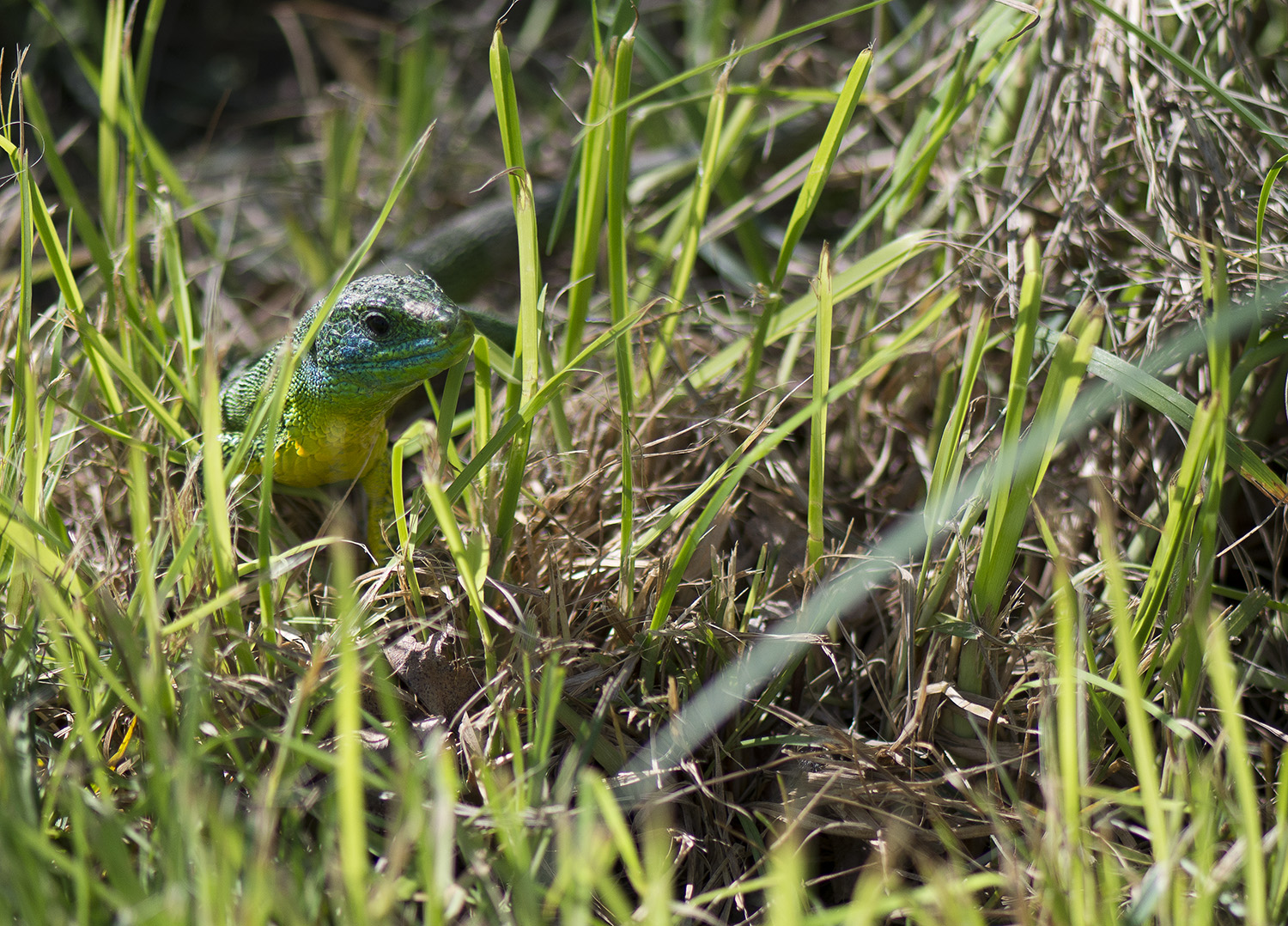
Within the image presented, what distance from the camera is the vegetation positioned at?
3.85 feet

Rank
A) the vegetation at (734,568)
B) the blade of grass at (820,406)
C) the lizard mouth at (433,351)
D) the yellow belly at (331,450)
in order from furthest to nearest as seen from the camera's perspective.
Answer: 1. the yellow belly at (331,450)
2. the lizard mouth at (433,351)
3. the blade of grass at (820,406)
4. the vegetation at (734,568)

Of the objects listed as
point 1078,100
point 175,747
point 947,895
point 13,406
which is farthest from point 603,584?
point 1078,100

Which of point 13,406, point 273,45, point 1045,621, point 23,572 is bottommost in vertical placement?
point 1045,621

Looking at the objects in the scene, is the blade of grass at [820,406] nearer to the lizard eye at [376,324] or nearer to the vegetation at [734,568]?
the vegetation at [734,568]

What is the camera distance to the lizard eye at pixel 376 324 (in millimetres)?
1821

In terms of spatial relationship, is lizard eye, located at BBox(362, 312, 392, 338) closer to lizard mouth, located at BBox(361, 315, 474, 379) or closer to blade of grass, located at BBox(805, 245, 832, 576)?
lizard mouth, located at BBox(361, 315, 474, 379)

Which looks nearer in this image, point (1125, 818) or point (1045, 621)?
point (1125, 818)

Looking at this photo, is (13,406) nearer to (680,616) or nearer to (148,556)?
(148,556)

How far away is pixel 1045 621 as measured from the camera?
1.74m

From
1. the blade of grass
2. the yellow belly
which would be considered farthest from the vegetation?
the yellow belly

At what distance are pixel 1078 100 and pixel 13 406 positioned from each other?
226 cm

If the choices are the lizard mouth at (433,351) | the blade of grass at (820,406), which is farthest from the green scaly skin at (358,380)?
the blade of grass at (820,406)

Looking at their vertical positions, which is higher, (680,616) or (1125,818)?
(680,616)

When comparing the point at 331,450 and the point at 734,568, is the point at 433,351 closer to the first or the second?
the point at 331,450
